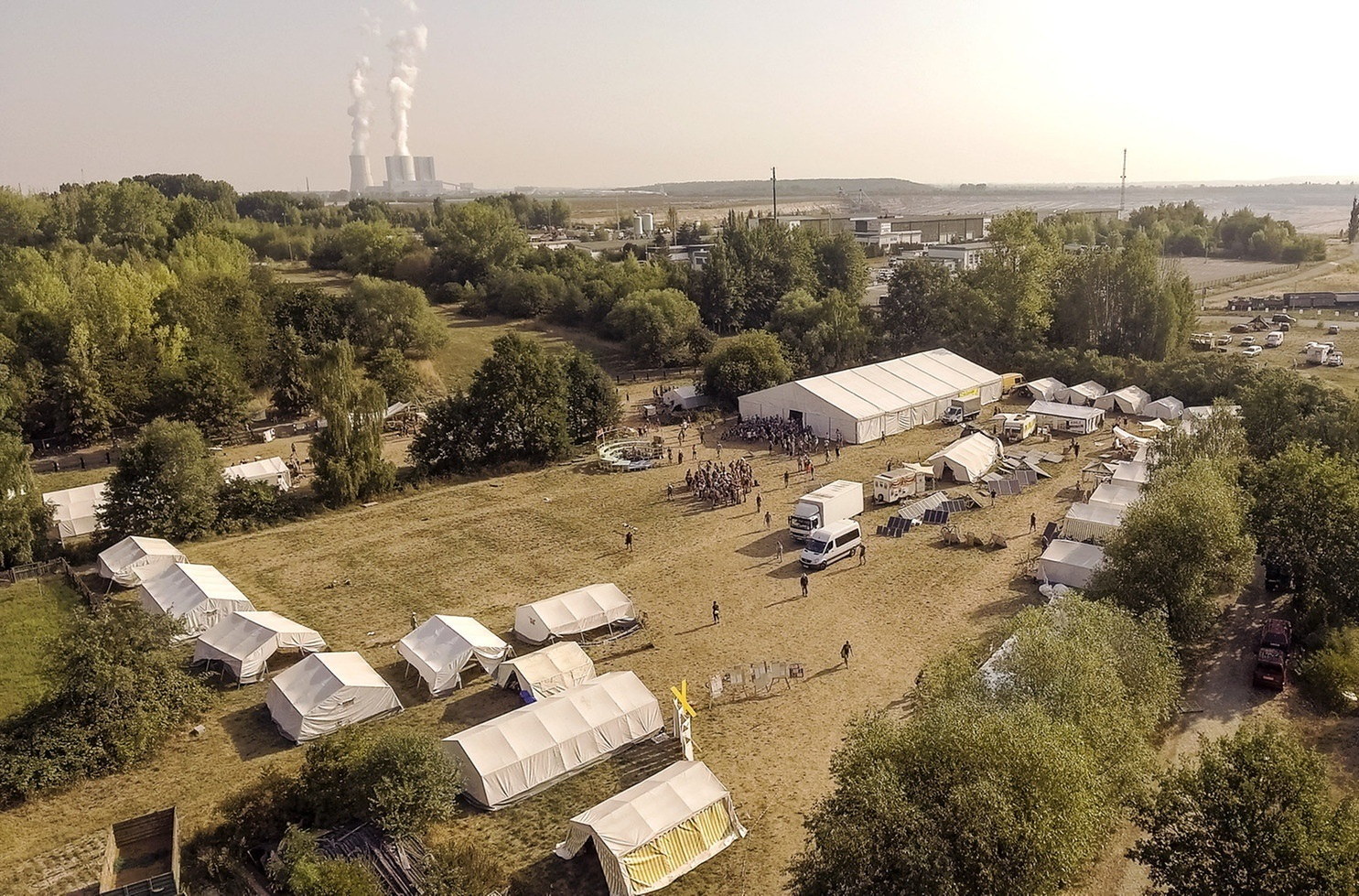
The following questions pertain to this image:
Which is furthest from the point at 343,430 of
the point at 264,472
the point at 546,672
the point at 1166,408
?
the point at 1166,408

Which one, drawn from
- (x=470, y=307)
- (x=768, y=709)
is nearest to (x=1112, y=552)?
(x=768, y=709)

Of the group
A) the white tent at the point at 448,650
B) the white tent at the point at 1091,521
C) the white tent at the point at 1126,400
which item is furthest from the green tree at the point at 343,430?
the white tent at the point at 1126,400

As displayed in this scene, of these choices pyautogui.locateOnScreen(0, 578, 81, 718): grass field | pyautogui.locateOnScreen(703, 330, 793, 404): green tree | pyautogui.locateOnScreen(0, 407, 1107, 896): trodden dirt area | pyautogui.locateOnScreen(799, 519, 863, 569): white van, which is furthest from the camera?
pyautogui.locateOnScreen(703, 330, 793, 404): green tree

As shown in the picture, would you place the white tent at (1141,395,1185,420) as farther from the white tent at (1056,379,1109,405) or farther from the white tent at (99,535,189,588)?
the white tent at (99,535,189,588)

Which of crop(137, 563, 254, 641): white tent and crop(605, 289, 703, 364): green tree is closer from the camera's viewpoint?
crop(137, 563, 254, 641): white tent

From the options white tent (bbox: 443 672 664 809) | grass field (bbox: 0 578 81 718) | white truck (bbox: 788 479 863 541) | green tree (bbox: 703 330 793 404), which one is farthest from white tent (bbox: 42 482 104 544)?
green tree (bbox: 703 330 793 404)

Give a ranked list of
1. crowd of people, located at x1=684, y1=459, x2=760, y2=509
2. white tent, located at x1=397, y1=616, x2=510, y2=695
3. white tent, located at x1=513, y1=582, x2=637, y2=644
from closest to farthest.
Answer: white tent, located at x1=397, y1=616, x2=510, y2=695 → white tent, located at x1=513, y1=582, x2=637, y2=644 → crowd of people, located at x1=684, y1=459, x2=760, y2=509

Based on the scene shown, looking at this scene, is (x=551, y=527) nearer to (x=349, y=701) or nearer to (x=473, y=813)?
(x=349, y=701)
